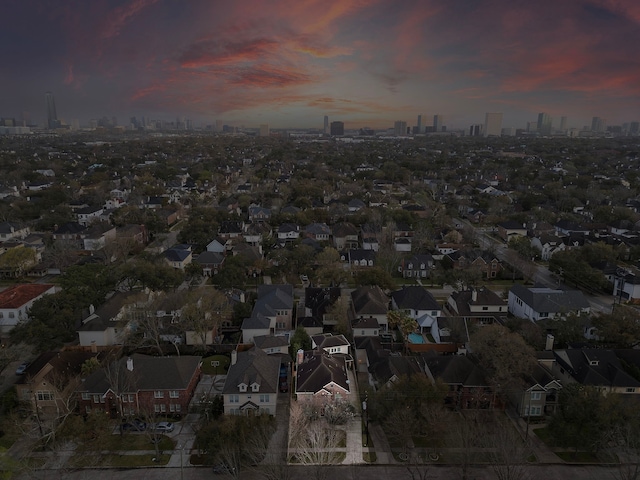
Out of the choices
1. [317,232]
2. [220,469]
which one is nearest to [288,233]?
[317,232]

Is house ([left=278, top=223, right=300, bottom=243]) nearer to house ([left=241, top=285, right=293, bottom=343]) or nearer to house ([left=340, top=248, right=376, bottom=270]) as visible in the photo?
house ([left=340, top=248, right=376, bottom=270])

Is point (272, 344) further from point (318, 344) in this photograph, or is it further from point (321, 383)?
point (321, 383)

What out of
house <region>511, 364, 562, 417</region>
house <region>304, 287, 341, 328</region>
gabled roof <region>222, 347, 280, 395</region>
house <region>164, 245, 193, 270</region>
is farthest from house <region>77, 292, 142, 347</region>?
house <region>511, 364, 562, 417</region>

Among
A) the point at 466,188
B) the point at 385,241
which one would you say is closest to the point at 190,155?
the point at 466,188

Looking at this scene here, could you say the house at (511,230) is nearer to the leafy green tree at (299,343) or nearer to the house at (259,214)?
the house at (259,214)

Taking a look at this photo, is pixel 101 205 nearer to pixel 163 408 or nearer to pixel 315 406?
pixel 163 408

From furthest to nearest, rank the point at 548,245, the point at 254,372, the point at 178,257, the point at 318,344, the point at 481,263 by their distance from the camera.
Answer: the point at 548,245
the point at 178,257
the point at 481,263
the point at 318,344
the point at 254,372

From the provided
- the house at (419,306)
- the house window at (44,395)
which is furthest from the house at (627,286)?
the house window at (44,395)
